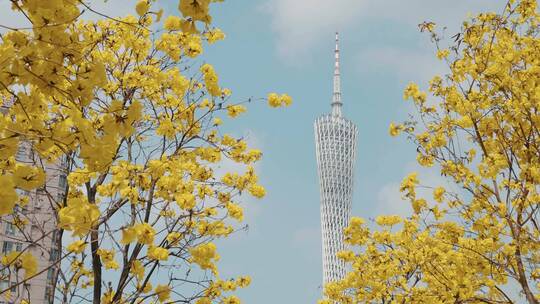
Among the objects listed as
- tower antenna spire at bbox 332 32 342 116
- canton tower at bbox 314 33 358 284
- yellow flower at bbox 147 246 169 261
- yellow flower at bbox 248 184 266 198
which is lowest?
yellow flower at bbox 147 246 169 261

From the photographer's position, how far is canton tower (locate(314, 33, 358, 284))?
227ft

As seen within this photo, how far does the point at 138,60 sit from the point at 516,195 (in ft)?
12.7

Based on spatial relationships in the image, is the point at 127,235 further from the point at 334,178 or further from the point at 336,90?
the point at 336,90

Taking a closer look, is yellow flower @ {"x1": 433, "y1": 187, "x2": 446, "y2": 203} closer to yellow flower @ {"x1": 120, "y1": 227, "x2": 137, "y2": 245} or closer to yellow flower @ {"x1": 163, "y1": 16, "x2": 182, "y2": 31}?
yellow flower @ {"x1": 163, "y1": 16, "x2": 182, "y2": 31}

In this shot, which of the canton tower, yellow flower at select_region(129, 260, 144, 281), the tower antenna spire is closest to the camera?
yellow flower at select_region(129, 260, 144, 281)

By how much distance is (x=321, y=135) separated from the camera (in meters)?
73.4

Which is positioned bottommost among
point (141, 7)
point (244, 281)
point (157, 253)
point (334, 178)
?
point (141, 7)

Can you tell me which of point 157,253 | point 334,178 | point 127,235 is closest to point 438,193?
point 157,253

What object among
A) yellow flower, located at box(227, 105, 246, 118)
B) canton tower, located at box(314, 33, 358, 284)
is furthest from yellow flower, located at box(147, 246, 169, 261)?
canton tower, located at box(314, 33, 358, 284)

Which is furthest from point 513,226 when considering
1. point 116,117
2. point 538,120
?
point 116,117

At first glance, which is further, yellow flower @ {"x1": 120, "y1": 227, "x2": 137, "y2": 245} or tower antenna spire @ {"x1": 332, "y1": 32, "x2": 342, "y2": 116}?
tower antenna spire @ {"x1": 332, "y1": 32, "x2": 342, "y2": 116}

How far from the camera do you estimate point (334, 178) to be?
234 ft

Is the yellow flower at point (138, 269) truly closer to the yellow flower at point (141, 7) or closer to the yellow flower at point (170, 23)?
the yellow flower at point (170, 23)

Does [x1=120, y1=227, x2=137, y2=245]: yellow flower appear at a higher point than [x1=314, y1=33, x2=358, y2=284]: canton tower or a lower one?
lower
